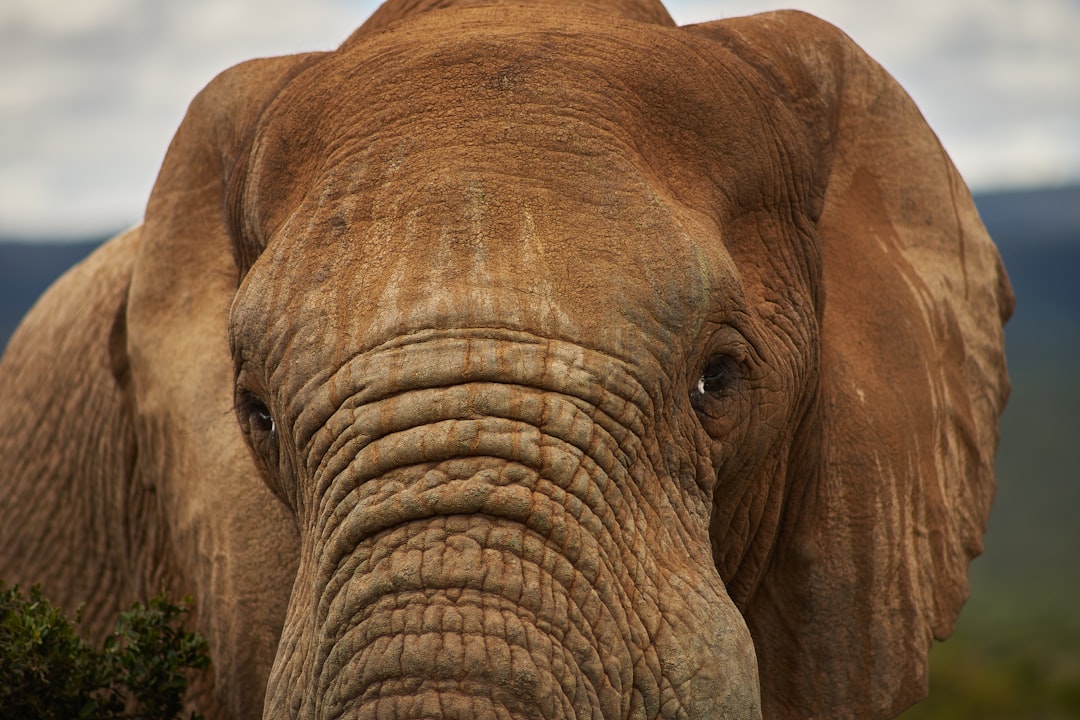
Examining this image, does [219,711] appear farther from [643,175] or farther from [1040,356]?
[1040,356]

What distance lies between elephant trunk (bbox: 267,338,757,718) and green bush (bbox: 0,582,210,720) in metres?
1.22

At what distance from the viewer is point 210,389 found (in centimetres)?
379

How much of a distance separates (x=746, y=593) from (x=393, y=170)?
133cm

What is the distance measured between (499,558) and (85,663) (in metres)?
1.81

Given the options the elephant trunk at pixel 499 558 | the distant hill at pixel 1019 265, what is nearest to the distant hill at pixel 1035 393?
the distant hill at pixel 1019 265

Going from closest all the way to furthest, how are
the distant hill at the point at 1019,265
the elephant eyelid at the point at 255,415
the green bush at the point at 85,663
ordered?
the elephant eyelid at the point at 255,415, the green bush at the point at 85,663, the distant hill at the point at 1019,265

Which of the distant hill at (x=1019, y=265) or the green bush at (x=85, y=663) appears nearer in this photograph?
the green bush at (x=85, y=663)

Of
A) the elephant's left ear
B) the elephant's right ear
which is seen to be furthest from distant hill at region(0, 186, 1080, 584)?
the elephant's left ear

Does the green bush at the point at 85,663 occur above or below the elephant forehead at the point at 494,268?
below

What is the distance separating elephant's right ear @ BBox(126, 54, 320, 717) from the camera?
3637 millimetres

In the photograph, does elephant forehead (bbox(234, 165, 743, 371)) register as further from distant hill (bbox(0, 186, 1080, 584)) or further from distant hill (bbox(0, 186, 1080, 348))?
distant hill (bbox(0, 186, 1080, 348))

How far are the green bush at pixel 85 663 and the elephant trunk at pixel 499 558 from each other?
1.22m

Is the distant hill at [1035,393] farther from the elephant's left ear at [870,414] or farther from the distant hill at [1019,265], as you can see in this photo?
the elephant's left ear at [870,414]

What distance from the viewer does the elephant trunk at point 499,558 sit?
8.25ft
